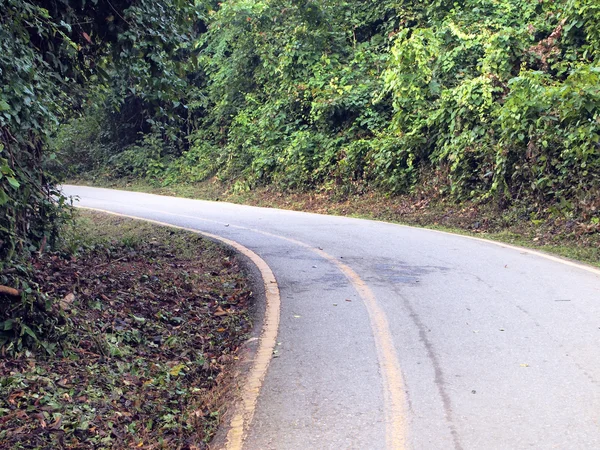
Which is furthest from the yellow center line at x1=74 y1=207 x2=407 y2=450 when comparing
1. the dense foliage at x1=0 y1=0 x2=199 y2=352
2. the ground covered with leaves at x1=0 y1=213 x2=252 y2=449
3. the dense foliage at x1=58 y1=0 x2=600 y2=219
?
the dense foliage at x1=58 y1=0 x2=600 y2=219

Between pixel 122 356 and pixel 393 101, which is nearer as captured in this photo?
pixel 122 356

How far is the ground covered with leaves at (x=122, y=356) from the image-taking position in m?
4.54

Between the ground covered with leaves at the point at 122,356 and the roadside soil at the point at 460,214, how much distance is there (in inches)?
236

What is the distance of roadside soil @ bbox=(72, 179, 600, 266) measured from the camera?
12008 mm

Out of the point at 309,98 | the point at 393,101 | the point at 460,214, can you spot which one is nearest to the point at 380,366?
the point at 460,214

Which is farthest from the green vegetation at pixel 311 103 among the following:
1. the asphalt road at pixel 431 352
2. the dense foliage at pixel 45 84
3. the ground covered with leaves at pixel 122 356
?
the asphalt road at pixel 431 352

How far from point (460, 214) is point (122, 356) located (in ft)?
→ 35.2

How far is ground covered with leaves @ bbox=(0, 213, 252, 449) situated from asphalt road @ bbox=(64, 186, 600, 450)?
22.7 inches

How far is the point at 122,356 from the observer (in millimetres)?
5965

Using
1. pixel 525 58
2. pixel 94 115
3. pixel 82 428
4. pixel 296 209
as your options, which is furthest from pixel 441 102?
pixel 94 115

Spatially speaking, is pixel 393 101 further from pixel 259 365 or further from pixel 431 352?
pixel 259 365

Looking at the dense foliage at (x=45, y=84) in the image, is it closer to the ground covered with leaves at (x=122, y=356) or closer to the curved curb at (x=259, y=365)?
the ground covered with leaves at (x=122, y=356)

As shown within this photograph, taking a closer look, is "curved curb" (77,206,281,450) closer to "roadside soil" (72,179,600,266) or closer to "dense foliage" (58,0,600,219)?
"dense foliage" (58,0,600,219)

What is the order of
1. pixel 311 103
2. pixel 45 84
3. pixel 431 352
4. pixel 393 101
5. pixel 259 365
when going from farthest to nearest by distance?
pixel 311 103
pixel 393 101
pixel 45 84
pixel 431 352
pixel 259 365
